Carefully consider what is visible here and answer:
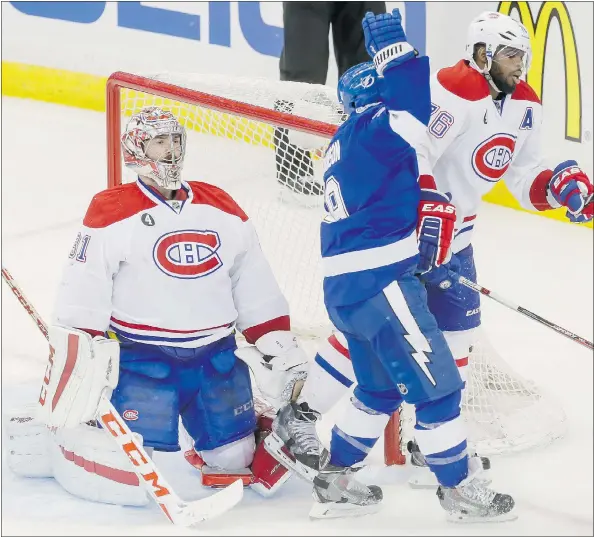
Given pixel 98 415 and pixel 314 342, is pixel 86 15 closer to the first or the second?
pixel 314 342

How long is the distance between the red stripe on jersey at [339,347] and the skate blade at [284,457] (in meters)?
0.23

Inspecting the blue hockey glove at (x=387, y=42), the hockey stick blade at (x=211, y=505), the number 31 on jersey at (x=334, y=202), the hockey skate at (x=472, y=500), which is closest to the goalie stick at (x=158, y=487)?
the hockey stick blade at (x=211, y=505)

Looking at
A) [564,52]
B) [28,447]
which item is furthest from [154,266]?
[564,52]

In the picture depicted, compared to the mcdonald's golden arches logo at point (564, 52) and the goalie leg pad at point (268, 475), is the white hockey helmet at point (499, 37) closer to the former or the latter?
the goalie leg pad at point (268, 475)

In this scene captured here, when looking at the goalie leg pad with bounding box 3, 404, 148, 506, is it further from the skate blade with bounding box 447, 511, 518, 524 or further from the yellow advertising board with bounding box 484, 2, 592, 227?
the yellow advertising board with bounding box 484, 2, 592, 227

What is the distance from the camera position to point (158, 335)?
2789 millimetres

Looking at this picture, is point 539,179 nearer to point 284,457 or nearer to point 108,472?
point 284,457

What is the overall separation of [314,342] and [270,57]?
6.53 ft

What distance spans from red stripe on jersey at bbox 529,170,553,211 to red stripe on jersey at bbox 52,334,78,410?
1.04m

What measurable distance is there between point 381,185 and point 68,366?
2.43 feet

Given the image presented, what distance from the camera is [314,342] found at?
3.76m

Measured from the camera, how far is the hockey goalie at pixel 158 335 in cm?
274

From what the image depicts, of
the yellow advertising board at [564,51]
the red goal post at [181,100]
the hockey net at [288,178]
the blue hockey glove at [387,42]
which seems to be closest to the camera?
the blue hockey glove at [387,42]

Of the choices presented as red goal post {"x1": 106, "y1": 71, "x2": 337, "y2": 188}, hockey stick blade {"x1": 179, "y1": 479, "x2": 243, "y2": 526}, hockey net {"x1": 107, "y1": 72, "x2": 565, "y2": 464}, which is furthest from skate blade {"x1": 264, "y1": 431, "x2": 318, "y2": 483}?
red goal post {"x1": 106, "y1": 71, "x2": 337, "y2": 188}
